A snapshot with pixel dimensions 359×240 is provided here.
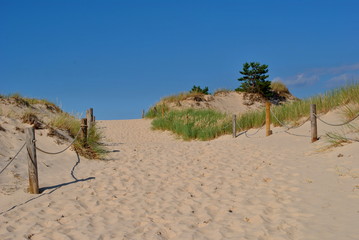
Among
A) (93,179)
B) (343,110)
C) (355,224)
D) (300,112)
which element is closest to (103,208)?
(93,179)

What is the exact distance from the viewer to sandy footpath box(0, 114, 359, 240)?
4.54 metres

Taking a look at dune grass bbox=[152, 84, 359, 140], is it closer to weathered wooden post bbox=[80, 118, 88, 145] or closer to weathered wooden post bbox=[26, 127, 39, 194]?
weathered wooden post bbox=[80, 118, 88, 145]

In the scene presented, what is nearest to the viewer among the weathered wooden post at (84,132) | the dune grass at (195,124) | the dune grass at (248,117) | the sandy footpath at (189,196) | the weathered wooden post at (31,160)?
the sandy footpath at (189,196)

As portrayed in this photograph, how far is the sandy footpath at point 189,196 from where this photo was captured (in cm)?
454

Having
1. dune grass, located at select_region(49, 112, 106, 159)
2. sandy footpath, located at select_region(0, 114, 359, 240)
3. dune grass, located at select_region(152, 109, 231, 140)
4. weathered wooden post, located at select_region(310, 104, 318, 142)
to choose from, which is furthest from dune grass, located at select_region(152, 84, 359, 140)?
dune grass, located at select_region(49, 112, 106, 159)

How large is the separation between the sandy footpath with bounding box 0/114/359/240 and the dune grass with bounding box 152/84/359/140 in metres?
3.36

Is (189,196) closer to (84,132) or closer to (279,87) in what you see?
(84,132)

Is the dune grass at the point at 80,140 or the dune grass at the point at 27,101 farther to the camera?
the dune grass at the point at 27,101

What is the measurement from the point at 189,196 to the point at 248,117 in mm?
10303

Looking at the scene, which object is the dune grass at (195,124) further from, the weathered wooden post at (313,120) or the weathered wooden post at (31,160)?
the weathered wooden post at (31,160)

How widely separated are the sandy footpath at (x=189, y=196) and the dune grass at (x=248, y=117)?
3360 mm

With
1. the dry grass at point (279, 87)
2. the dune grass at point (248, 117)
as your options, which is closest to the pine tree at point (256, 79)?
the dry grass at point (279, 87)

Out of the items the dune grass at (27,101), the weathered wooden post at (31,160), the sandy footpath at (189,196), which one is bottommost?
the sandy footpath at (189,196)

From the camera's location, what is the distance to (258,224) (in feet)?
15.2
